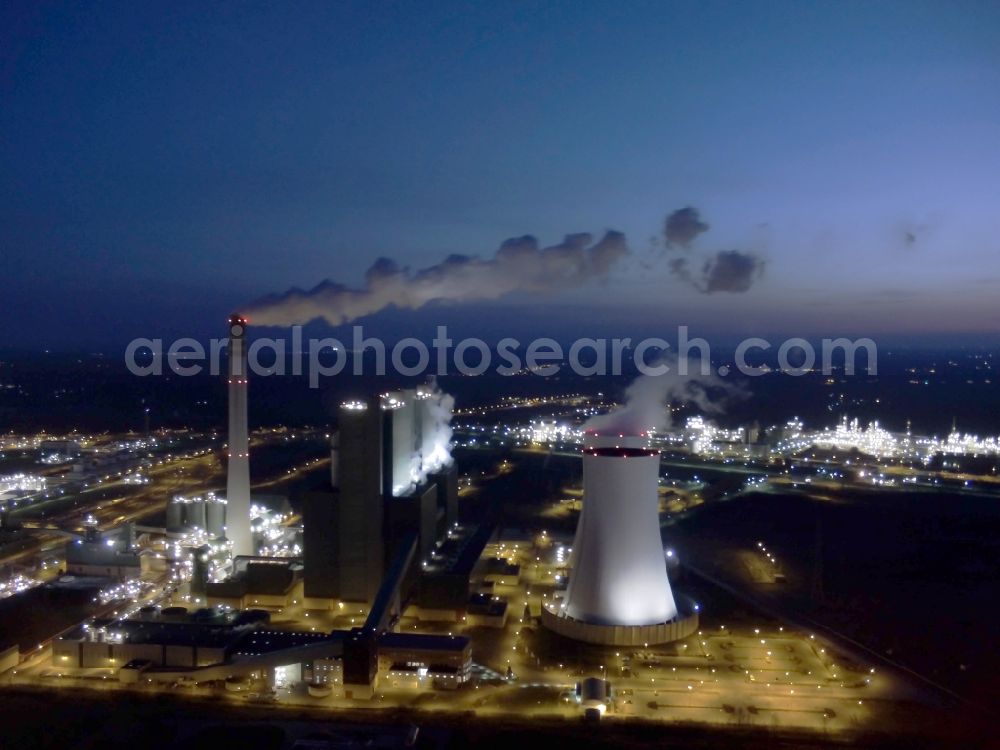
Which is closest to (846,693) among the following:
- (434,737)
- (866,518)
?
(434,737)

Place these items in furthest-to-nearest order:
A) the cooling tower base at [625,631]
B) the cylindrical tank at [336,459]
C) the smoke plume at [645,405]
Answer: the cylindrical tank at [336,459]
the smoke plume at [645,405]
the cooling tower base at [625,631]

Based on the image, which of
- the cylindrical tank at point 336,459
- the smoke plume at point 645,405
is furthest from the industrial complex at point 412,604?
the smoke plume at point 645,405

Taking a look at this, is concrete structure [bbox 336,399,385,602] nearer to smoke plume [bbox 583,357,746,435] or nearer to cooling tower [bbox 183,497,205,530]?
smoke plume [bbox 583,357,746,435]

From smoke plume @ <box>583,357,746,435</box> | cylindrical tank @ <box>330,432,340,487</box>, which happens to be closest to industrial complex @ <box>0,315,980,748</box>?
cylindrical tank @ <box>330,432,340,487</box>

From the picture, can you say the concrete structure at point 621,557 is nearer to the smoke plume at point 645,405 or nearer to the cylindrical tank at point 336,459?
the smoke plume at point 645,405

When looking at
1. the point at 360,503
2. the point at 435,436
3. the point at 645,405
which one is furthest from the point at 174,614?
the point at 645,405

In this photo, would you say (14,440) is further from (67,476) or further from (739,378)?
(739,378)
